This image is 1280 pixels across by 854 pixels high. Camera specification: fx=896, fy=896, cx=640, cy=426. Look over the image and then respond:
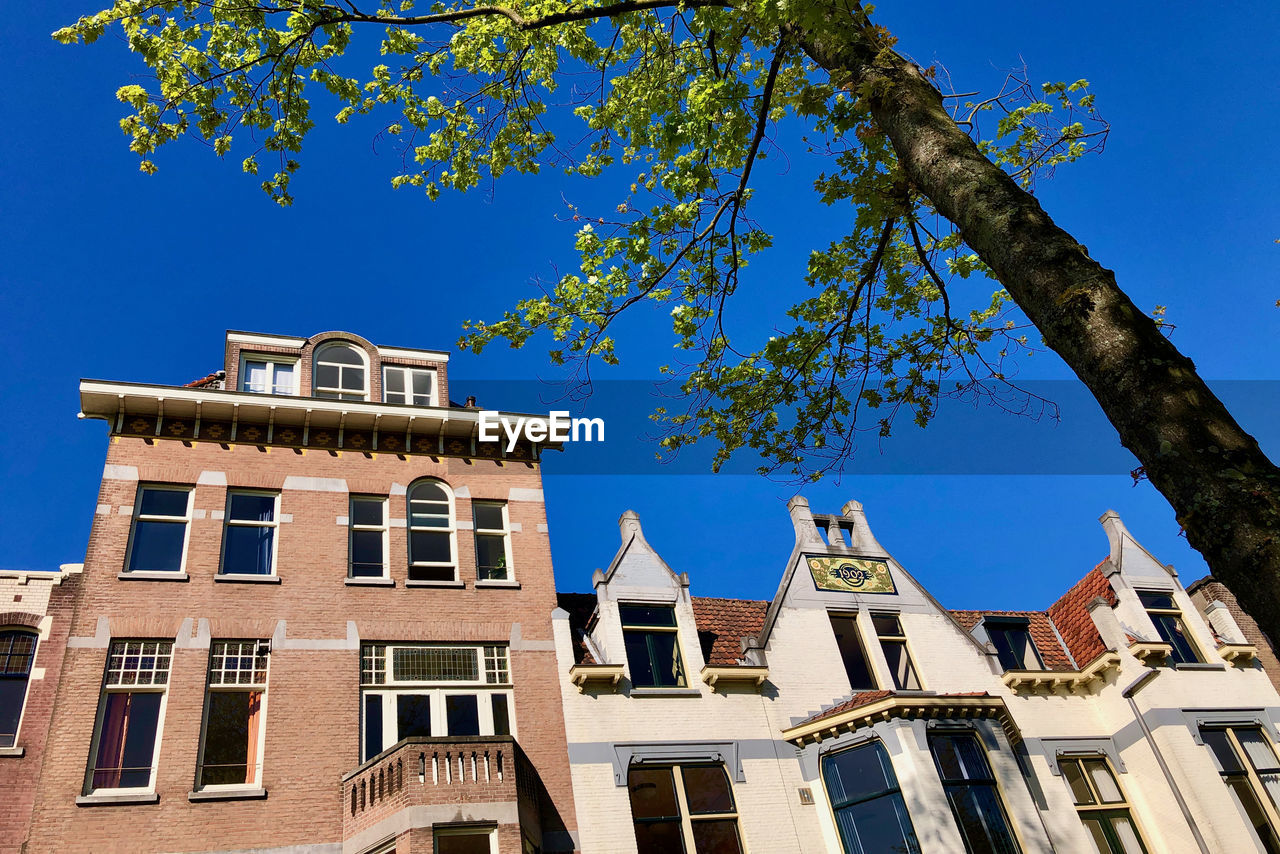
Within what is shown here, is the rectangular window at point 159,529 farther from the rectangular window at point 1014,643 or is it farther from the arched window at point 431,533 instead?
the rectangular window at point 1014,643

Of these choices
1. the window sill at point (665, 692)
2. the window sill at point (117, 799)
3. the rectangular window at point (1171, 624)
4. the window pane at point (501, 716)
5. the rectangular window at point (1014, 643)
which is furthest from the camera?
the rectangular window at point (1014, 643)

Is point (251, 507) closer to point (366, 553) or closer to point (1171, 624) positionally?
point (366, 553)

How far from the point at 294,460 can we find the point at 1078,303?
17.4m

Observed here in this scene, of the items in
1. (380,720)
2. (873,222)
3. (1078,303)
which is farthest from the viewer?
(380,720)

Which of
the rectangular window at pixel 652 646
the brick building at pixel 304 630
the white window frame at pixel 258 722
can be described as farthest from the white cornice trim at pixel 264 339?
the rectangular window at pixel 652 646

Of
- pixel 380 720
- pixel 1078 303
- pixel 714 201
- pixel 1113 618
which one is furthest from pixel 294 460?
pixel 1113 618

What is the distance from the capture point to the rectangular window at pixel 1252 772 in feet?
62.8

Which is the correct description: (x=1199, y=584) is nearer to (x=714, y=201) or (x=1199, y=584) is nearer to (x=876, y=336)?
(x=876, y=336)

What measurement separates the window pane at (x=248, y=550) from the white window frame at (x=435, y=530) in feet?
9.14

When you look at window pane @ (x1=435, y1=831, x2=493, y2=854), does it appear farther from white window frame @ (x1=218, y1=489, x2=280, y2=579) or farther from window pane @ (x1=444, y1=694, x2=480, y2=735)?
white window frame @ (x1=218, y1=489, x2=280, y2=579)

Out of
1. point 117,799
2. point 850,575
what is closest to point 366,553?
point 117,799

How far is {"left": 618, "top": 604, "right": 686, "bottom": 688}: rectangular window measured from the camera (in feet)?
62.5

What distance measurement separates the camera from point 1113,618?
21891 mm

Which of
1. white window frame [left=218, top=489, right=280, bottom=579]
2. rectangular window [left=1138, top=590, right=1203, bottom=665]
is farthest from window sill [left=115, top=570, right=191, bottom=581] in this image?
rectangular window [left=1138, top=590, right=1203, bottom=665]
